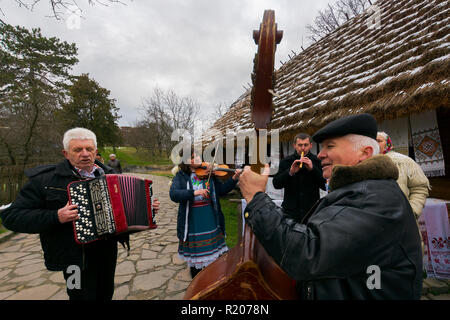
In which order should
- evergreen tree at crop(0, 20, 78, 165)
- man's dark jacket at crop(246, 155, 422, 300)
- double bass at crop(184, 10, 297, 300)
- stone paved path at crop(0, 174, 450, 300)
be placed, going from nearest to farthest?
man's dark jacket at crop(246, 155, 422, 300), double bass at crop(184, 10, 297, 300), stone paved path at crop(0, 174, 450, 300), evergreen tree at crop(0, 20, 78, 165)

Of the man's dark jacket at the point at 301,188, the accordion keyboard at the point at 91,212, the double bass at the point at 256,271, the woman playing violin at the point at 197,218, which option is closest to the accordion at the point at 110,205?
the accordion keyboard at the point at 91,212

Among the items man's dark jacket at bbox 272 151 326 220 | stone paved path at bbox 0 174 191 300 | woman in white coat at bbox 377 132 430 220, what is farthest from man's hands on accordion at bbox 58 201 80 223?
woman in white coat at bbox 377 132 430 220

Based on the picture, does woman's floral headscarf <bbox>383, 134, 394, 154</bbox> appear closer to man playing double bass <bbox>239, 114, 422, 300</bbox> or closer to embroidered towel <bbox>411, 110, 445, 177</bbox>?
embroidered towel <bbox>411, 110, 445, 177</bbox>

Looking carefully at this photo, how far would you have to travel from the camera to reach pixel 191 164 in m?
2.86

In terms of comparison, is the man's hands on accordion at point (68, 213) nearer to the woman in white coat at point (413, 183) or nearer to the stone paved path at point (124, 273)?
the stone paved path at point (124, 273)

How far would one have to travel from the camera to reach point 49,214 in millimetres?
1648

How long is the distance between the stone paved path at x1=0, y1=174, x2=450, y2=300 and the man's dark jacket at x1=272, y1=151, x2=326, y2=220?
2002 mm

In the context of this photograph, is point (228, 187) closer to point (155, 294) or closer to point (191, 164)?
point (191, 164)

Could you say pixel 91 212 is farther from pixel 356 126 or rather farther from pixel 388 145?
pixel 388 145

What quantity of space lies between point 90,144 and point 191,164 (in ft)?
4.16

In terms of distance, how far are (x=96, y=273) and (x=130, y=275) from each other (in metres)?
1.72

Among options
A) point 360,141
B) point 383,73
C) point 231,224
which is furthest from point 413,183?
point 231,224

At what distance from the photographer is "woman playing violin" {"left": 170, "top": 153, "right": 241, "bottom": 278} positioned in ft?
8.87
